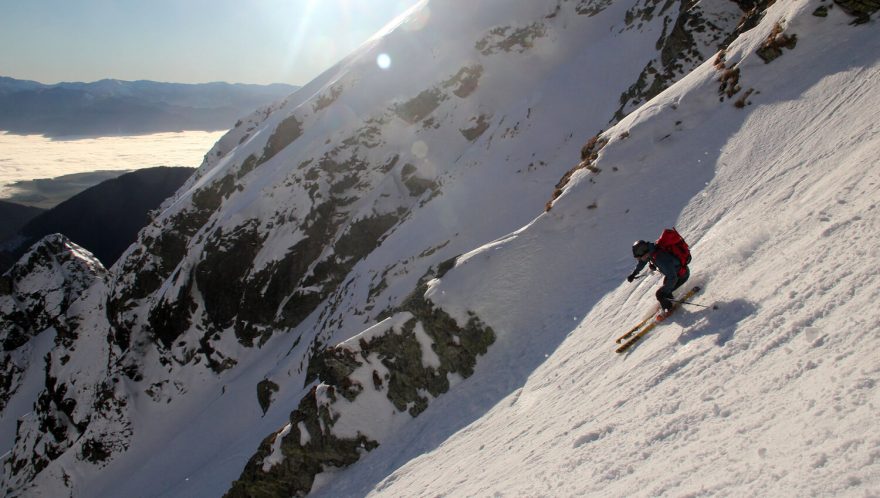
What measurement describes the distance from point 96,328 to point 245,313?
31626 mm

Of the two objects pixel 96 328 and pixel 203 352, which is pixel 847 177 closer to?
pixel 203 352

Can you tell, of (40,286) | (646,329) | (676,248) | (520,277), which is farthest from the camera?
(40,286)

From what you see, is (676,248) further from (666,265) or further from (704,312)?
(704,312)

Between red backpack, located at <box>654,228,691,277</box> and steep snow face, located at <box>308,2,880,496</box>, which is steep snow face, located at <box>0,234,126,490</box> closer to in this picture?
steep snow face, located at <box>308,2,880,496</box>

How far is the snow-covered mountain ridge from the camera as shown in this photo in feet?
25.3

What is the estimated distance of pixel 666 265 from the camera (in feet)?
33.2

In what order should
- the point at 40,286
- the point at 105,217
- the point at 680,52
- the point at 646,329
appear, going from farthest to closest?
the point at 105,217 → the point at 40,286 → the point at 680,52 → the point at 646,329

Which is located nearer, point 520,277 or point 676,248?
point 676,248

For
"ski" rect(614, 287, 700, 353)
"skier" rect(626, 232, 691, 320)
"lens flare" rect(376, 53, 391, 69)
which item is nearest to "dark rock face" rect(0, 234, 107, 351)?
"lens flare" rect(376, 53, 391, 69)

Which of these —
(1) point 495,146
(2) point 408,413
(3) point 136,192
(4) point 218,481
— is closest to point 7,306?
(3) point 136,192

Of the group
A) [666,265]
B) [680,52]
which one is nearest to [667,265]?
[666,265]

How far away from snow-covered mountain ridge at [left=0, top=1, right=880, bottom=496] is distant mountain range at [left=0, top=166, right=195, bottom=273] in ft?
297

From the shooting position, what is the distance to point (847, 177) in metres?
9.50

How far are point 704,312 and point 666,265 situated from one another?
47.7 inches
